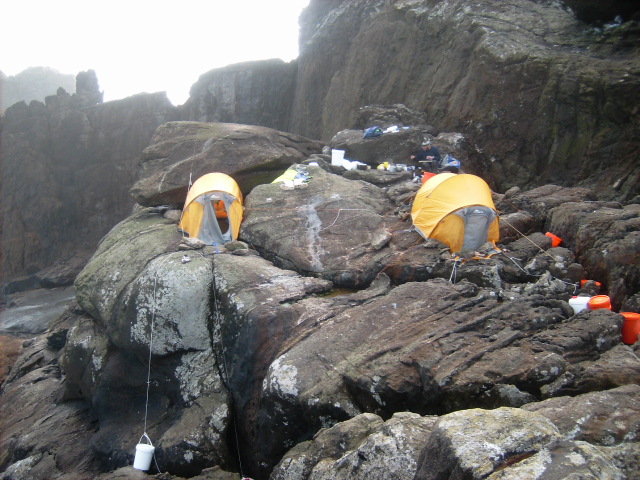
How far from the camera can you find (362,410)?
7703mm

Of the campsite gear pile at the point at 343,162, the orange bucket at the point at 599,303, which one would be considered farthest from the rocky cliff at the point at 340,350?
the campsite gear pile at the point at 343,162

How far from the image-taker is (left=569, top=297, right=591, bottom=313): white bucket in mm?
8992

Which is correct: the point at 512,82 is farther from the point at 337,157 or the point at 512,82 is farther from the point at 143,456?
the point at 143,456

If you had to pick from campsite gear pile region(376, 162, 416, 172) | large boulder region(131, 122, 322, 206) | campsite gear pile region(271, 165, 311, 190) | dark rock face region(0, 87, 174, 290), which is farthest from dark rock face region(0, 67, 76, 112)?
campsite gear pile region(376, 162, 416, 172)

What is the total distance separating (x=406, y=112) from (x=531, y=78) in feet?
16.2

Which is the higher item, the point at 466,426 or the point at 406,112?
the point at 406,112

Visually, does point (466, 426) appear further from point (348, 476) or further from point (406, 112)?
point (406, 112)

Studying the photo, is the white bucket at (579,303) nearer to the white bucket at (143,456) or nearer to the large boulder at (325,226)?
the large boulder at (325,226)

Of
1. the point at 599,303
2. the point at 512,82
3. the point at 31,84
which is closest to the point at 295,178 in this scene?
the point at 512,82

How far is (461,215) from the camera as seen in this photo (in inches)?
468

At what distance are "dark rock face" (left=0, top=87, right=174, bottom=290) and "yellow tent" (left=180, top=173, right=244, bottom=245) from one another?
1706 centimetres

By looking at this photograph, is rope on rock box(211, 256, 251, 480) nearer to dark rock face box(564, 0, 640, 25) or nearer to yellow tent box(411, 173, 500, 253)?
yellow tent box(411, 173, 500, 253)

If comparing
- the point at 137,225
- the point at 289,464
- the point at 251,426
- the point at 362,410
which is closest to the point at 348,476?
the point at 289,464

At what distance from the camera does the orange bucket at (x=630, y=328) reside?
804 cm
